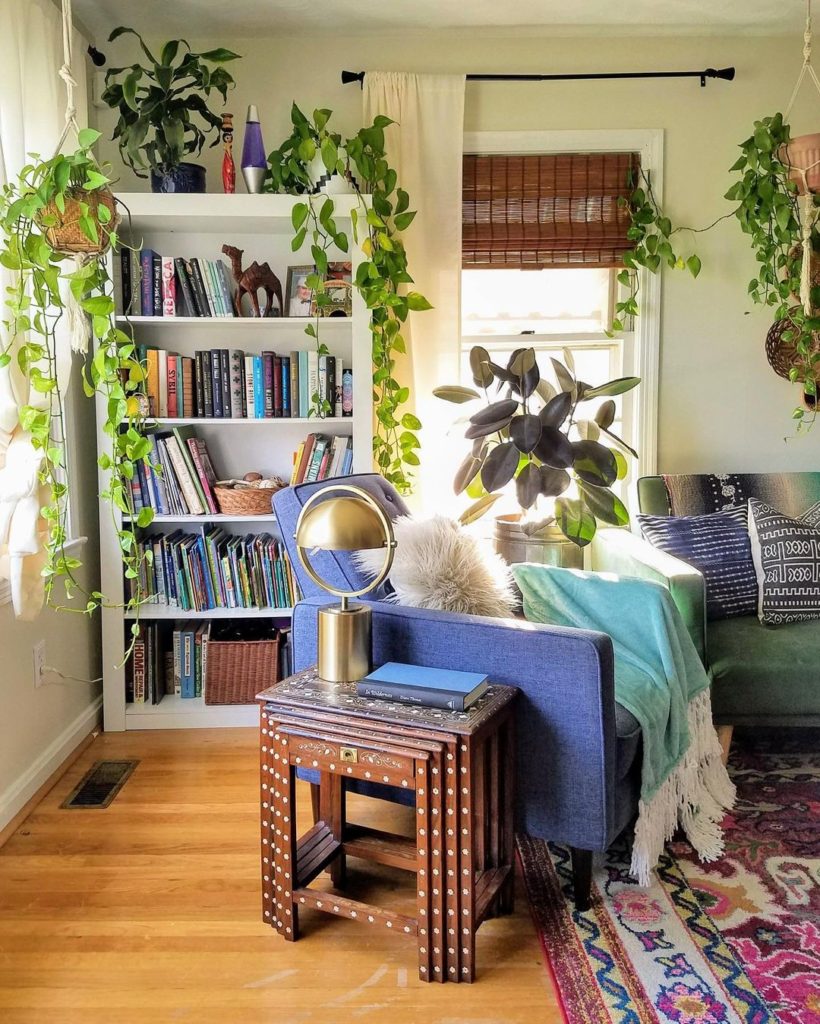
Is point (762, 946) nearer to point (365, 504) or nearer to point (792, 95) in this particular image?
point (365, 504)

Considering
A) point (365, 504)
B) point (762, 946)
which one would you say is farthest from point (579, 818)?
point (365, 504)

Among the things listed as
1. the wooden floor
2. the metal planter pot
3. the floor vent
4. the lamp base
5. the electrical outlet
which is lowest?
the wooden floor

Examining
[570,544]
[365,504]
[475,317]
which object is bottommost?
[570,544]

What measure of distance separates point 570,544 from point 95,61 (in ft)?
7.42

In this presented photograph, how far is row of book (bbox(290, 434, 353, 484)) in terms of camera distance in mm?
3049

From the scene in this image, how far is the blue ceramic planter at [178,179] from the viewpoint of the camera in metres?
2.86

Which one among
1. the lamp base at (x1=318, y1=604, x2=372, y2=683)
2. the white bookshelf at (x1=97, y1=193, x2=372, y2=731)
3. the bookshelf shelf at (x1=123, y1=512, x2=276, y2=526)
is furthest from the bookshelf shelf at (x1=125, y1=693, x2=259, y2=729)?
the lamp base at (x1=318, y1=604, x2=372, y2=683)

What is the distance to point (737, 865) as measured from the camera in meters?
2.08

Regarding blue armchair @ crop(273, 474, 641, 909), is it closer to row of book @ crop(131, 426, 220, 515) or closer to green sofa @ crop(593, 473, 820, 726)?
green sofa @ crop(593, 473, 820, 726)

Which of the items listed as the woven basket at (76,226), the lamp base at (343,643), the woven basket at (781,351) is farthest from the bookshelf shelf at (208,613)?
the woven basket at (781,351)

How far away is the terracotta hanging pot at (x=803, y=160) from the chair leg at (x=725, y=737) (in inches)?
68.5

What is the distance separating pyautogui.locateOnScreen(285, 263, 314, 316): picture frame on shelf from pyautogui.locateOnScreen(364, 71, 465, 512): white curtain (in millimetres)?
374

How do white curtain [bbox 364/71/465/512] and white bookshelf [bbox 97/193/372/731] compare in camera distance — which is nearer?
white bookshelf [bbox 97/193/372/731]

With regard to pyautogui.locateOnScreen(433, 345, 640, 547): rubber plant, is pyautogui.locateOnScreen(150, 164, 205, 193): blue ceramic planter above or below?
above
